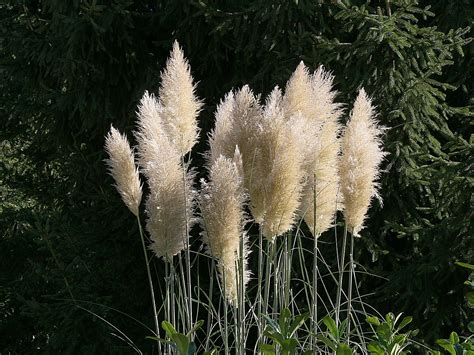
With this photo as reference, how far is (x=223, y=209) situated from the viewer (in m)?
2.38

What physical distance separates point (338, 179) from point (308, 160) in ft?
0.45

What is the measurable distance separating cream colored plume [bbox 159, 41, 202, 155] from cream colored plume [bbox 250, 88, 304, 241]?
1.17 ft

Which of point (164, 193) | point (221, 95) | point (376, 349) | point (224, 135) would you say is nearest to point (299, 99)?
point (224, 135)

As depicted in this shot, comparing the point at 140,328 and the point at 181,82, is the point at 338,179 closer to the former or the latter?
the point at 181,82

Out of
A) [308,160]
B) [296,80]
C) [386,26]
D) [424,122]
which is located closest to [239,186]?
[308,160]

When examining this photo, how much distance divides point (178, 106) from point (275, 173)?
0.52 meters

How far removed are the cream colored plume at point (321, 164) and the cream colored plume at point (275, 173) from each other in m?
0.23

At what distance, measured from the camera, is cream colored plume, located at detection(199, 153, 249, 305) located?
2344mm

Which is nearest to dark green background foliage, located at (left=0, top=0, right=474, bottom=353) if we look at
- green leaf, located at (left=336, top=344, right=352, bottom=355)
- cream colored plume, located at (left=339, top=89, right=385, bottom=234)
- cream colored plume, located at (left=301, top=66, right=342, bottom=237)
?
cream colored plume, located at (left=301, top=66, right=342, bottom=237)

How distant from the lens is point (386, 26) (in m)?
4.33

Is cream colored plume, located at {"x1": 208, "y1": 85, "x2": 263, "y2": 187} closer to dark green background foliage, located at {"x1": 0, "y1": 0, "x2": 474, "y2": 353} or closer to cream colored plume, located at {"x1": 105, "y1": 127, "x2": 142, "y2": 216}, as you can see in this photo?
cream colored plume, located at {"x1": 105, "y1": 127, "x2": 142, "y2": 216}

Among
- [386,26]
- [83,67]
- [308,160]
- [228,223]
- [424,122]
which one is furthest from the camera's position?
[83,67]

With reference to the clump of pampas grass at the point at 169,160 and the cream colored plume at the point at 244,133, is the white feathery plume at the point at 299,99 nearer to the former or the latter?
the cream colored plume at the point at 244,133

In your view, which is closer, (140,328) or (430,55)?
(430,55)
